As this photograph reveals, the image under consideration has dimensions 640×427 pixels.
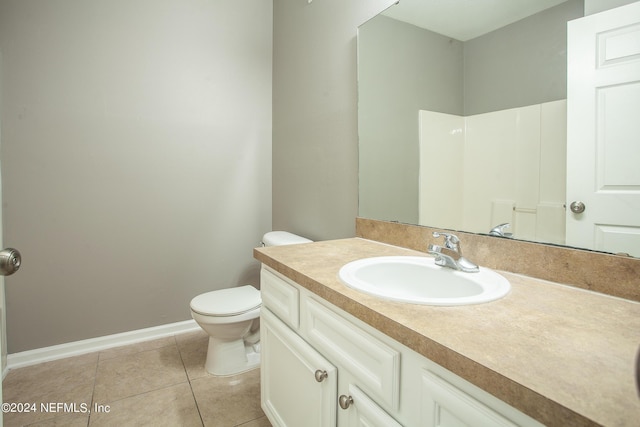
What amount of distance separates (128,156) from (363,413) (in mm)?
2119

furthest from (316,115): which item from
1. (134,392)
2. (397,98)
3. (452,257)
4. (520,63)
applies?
(134,392)

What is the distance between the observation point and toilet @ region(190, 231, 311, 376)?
1.70m

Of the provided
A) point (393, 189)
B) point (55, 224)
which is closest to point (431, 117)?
point (393, 189)

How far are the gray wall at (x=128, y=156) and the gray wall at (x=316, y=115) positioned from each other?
0.72 feet

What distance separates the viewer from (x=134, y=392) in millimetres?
1646

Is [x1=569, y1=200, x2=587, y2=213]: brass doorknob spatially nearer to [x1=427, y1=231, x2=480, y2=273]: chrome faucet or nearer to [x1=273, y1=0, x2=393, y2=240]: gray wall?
[x1=427, y1=231, x2=480, y2=273]: chrome faucet

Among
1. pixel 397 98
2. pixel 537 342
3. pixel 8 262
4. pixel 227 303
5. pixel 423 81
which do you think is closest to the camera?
pixel 537 342

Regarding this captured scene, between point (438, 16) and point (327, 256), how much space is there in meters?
1.01

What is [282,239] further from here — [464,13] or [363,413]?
[464,13]

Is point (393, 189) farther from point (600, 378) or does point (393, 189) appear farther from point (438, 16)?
point (600, 378)

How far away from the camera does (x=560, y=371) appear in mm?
448

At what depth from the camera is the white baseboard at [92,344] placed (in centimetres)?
188

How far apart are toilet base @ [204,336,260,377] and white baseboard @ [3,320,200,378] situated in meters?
0.54

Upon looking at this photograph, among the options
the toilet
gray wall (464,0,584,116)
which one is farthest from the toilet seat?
gray wall (464,0,584,116)
